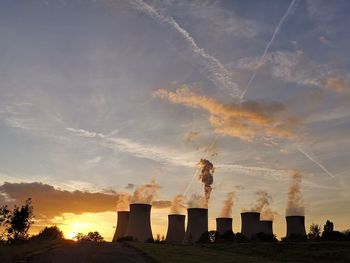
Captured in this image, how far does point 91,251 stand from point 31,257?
3.61m

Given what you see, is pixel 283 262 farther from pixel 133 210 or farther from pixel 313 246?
pixel 133 210

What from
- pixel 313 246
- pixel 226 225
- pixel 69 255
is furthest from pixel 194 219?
pixel 69 255

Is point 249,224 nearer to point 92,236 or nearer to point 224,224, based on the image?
point 224,224

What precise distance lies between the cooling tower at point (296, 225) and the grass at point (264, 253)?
2010cm

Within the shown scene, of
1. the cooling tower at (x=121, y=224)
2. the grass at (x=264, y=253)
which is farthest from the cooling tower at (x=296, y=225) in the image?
the grass at (x=264, y=253)

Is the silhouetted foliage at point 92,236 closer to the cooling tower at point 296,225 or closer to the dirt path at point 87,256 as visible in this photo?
the cooling tower at point 296,225

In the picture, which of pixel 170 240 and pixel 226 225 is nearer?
pixel 170 240

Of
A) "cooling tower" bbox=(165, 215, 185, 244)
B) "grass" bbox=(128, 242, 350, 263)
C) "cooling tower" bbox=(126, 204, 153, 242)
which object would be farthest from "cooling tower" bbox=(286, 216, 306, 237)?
"grass" bbox=(128, 242, 350, 263)

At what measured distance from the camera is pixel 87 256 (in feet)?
70.7

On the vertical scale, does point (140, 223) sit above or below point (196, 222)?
below

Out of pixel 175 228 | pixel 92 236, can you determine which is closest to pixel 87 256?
pixel 175 228

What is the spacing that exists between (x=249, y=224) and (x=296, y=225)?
540 centimetres

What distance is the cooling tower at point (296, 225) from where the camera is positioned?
52.3 meters

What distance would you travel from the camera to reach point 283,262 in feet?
82.9
